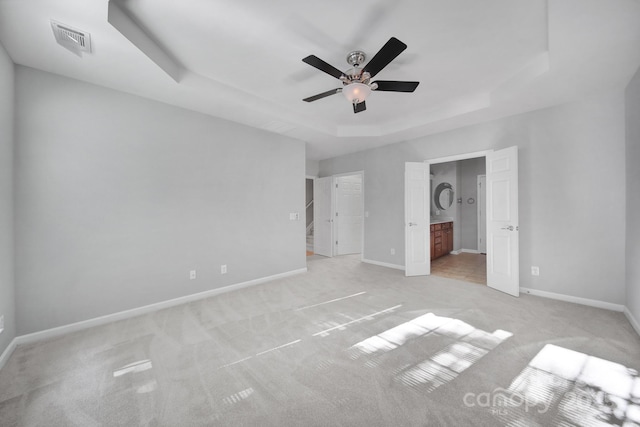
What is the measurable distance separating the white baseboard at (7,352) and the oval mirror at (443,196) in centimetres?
769

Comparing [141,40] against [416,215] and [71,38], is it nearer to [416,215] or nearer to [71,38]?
[71,38]

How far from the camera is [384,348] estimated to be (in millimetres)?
2104

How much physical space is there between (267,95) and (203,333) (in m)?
2.97

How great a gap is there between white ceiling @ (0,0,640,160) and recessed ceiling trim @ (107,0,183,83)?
1 centimetres

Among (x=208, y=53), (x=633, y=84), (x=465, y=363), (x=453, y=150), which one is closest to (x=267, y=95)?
(x=208, y=53)

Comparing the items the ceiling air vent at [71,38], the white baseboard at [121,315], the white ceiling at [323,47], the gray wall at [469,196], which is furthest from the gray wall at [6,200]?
the gray wall at [469,196]

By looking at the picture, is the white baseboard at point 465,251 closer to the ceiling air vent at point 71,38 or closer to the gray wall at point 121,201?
the gray wall at point 121,201

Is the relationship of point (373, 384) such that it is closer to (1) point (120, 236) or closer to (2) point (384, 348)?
(2) point (384, 348)

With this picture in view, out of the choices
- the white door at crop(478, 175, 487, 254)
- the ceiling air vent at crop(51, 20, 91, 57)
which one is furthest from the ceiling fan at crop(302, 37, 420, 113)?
the white door at crop(478, 175, 487, 254)

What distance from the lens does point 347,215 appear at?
6.38 meters

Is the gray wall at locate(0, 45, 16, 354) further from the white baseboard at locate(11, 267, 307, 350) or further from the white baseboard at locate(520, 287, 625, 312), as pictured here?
the white baseboard at locate(520, 287, 625, 312)

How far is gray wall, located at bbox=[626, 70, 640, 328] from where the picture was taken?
2.39 metres

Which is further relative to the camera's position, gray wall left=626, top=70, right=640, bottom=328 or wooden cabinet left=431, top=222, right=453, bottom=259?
wooden cabinet left=431, top=222, right=453, bottom=259

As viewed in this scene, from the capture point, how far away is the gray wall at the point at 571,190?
284 cm
